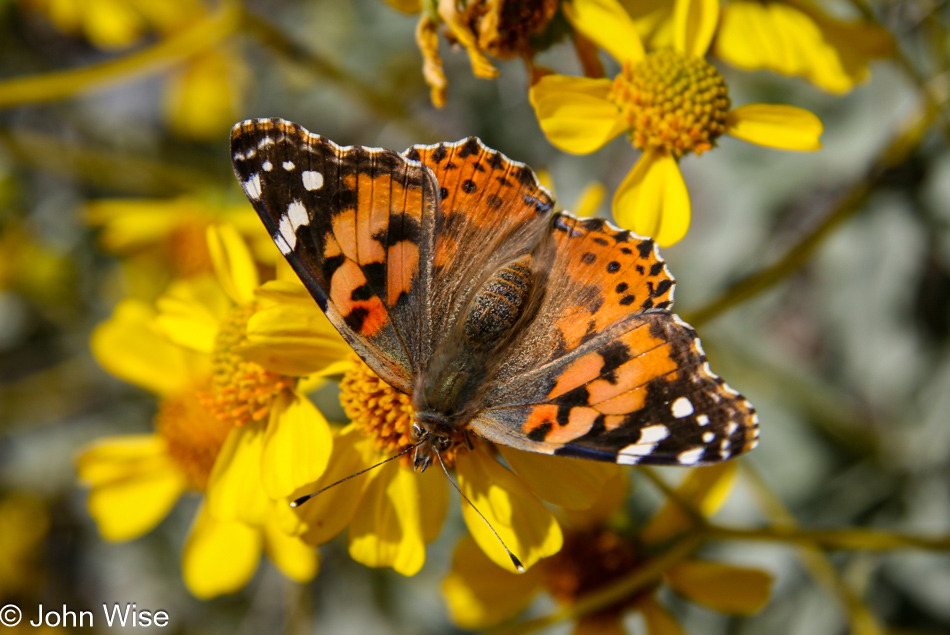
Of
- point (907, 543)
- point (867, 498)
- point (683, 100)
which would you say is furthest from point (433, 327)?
point (867, 498)

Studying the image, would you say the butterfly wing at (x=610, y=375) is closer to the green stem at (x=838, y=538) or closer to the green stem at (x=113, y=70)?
the green stem at (x=838, y=538)

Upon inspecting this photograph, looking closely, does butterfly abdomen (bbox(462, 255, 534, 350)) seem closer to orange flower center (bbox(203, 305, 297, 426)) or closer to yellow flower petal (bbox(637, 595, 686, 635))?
orange flower center (bbox(203, 305, 297, 426))

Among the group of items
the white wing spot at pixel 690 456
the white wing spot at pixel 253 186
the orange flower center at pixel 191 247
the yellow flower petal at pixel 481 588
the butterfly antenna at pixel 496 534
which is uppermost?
the white wing spot at pixel 253 186

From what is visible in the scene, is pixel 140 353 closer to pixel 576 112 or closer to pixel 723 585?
pixel 576 112

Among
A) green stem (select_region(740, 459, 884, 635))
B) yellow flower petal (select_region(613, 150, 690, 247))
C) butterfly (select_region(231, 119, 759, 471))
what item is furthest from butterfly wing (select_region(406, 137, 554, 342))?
green stem (select_region(740, 459, 884, 635))

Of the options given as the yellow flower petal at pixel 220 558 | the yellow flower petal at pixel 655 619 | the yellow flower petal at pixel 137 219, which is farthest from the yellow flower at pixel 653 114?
the yellow flower petal at pixel 137 219

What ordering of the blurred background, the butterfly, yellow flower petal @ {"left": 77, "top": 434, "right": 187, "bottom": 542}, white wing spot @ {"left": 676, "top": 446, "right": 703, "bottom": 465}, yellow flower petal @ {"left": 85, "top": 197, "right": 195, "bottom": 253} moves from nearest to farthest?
white wing spot @ {"left": 676, "top": 446, "right": 703, "bottom": 465} < the butterfly < yellow flower petal @ {"left": 77, "top": 434, "right": 187, "bottom": 542} < the blurred background < yellow flower petal @ {"left": 85, "top": 197, "right": 195, "bottom": 253}

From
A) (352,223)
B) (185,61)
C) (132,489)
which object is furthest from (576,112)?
(185,61)
